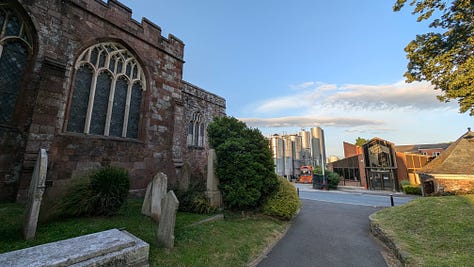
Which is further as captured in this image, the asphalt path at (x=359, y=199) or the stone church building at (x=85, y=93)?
the asphalt path at (x=359, y=199)

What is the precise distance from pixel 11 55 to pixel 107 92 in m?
2.79

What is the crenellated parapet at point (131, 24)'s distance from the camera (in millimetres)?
7797

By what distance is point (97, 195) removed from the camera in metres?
5.19

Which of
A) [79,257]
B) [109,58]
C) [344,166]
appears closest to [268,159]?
[79,257]

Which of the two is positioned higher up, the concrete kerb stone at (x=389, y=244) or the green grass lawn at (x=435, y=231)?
the green grass lawn at (x=435, y=231)

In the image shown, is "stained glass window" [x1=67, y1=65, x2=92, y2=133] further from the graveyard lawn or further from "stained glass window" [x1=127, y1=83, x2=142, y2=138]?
the graveyard lawn

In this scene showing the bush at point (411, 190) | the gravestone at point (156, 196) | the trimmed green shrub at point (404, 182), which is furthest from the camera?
the trimmed green shrub at point (404, 182)

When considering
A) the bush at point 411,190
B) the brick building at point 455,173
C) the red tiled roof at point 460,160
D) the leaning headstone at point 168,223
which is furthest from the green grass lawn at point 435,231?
the bush at point 411,190

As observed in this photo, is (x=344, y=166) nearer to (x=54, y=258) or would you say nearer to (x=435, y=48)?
(x=435, y=48)

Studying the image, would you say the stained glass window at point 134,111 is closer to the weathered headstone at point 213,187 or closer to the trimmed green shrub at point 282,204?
the weathered headstone at point 213,187

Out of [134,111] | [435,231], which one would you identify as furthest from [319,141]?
[134,111]

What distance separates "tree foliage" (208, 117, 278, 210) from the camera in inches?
315

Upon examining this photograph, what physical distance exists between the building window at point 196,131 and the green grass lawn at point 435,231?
37.9 ft

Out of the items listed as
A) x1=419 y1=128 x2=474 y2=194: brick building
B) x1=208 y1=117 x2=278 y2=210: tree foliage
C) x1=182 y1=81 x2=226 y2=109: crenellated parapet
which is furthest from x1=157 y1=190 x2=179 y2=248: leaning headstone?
x1=419 y1=128 x2=474 y2=194: brick building
